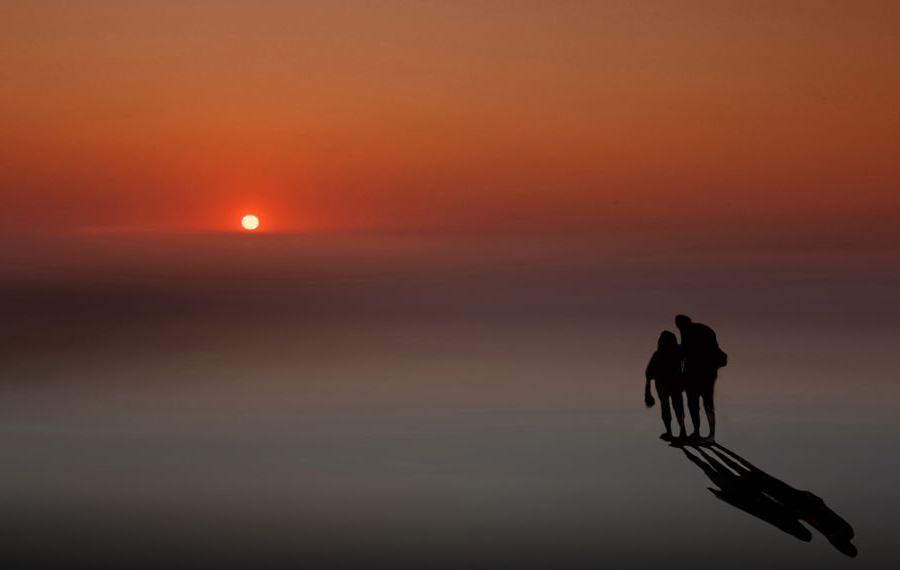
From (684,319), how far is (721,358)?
954 millimetres

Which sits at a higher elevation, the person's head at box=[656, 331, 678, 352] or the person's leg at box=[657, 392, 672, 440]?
the person's head at box=[656, 331, 678, 352]

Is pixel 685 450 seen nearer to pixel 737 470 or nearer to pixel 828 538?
pixel 737 470

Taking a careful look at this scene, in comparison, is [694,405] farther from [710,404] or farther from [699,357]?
[699,357]

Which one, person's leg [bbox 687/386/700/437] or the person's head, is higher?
the person's head

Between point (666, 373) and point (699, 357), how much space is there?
63 cm

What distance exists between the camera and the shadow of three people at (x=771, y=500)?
79.4ft

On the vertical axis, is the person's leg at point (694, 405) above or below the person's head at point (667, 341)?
below

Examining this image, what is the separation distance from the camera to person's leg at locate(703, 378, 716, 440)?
2480 centimetres

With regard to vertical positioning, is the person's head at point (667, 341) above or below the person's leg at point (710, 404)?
above

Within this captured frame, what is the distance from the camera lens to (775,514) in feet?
80.1

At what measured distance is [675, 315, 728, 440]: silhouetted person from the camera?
2448 cm

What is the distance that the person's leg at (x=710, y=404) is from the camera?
81.4ft

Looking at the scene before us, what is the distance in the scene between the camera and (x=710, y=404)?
82.4 feet

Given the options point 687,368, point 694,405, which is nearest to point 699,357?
point 687,368
